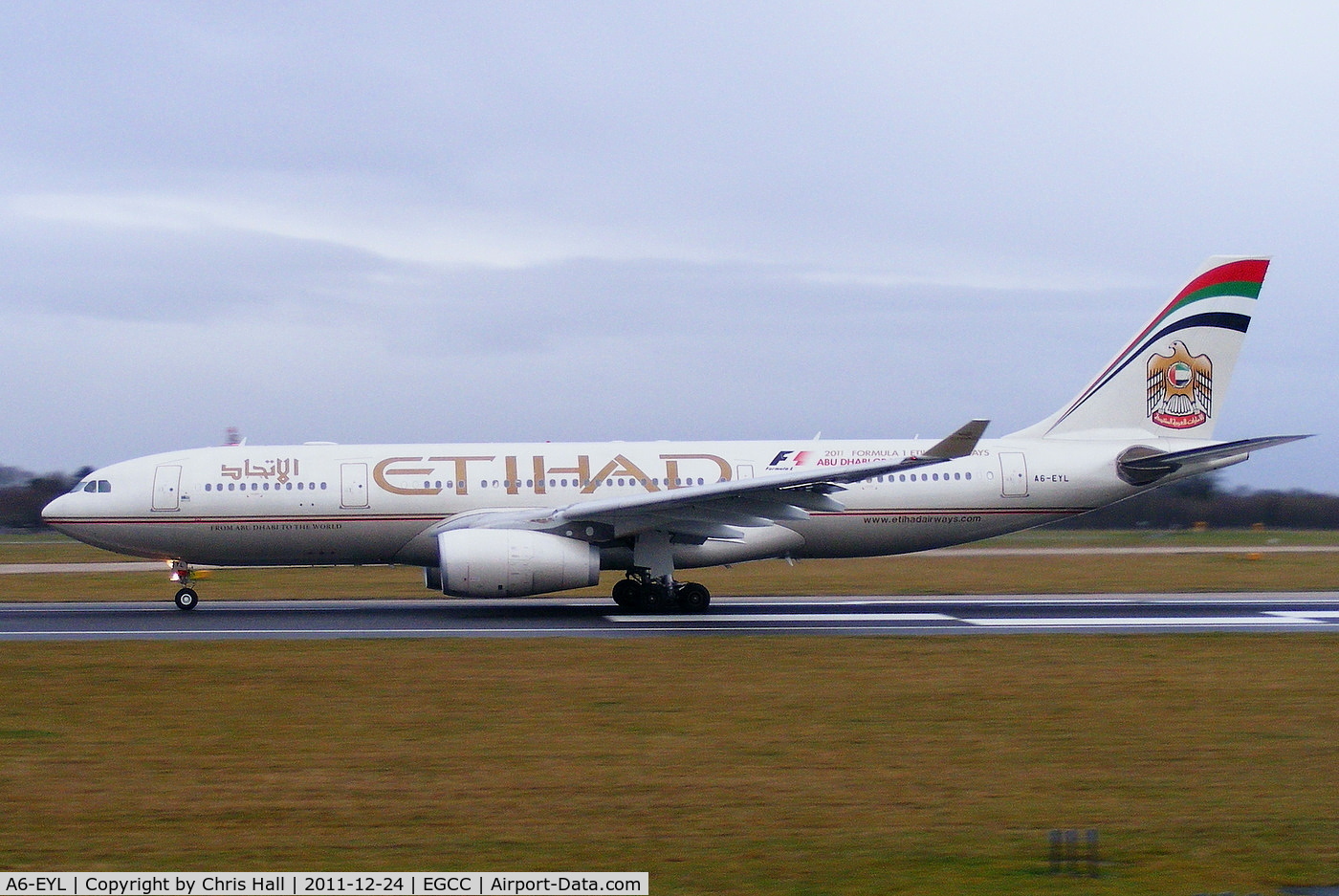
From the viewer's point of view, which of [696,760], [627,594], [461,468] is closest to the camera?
[696,760]

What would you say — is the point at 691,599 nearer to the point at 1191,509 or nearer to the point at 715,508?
the point at 715,508

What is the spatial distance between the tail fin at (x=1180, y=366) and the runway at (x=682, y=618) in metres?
3.42

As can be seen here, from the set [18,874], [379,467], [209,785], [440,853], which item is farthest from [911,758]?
[379,467]

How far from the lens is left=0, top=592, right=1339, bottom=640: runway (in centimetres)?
1758

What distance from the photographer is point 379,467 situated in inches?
865

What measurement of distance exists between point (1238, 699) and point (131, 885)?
9.98m

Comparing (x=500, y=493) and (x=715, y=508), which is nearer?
(x=715, y=508)

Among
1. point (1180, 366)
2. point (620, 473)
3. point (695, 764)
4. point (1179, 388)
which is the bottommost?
point (695, 764)

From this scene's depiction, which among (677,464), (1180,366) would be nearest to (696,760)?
(677,464)

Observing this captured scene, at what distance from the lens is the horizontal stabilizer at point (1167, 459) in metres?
21.9

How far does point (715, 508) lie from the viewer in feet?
66.1

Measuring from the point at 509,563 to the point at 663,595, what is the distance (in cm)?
307

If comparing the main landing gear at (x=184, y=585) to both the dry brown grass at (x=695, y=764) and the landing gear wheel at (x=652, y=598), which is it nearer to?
the dry brown grass at (x=695, y=764)

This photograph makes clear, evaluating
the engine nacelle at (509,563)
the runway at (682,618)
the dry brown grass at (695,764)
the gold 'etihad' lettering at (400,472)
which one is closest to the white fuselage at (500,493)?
the gold 'etihad' lettering at (400,472)
